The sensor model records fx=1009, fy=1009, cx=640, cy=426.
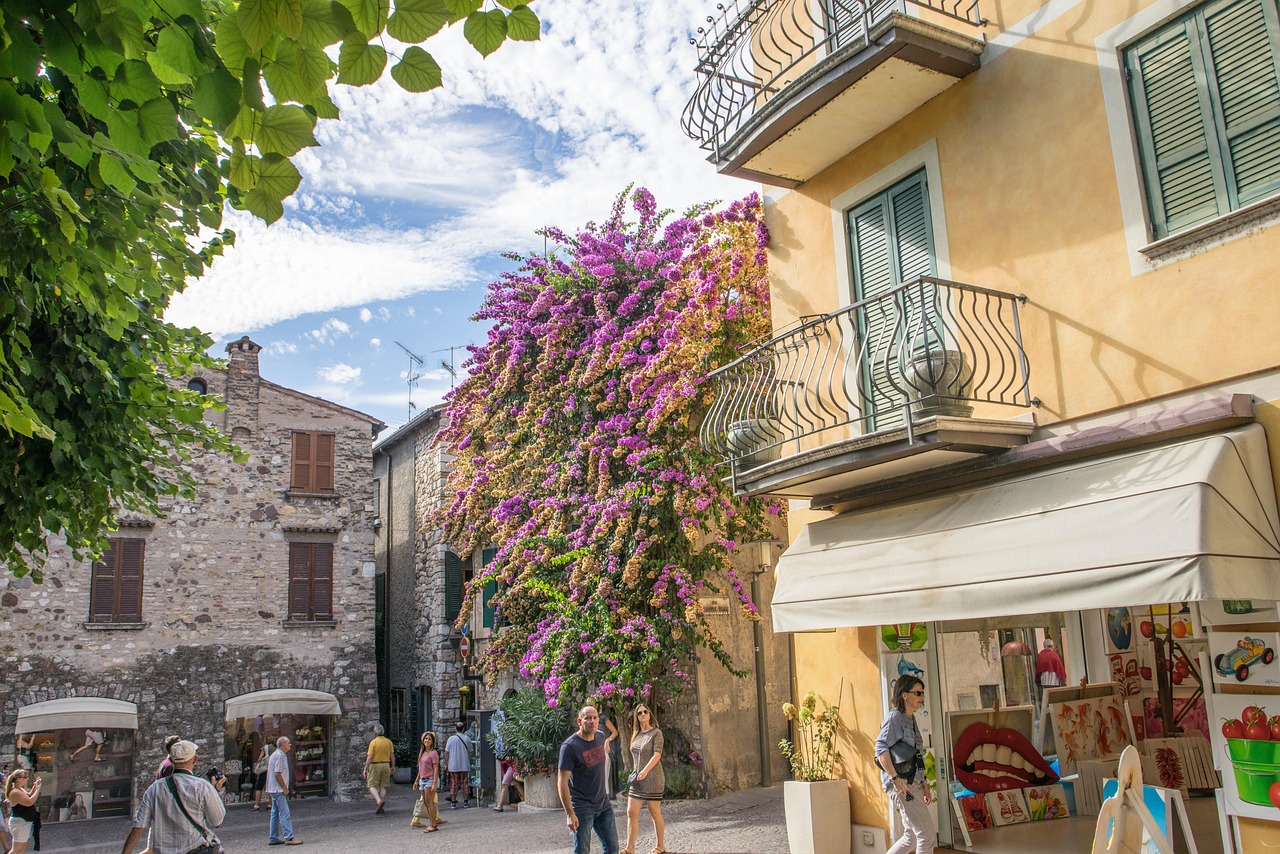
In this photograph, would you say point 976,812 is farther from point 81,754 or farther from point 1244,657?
point 81,754

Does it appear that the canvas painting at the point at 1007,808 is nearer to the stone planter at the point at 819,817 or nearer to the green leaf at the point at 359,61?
the stone planter at the point at 819,817

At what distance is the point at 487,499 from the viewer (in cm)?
1764

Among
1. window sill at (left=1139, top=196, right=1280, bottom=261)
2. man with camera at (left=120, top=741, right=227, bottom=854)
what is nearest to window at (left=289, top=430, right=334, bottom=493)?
man with camera at (left=120, top=741, right=227, bottom=854)

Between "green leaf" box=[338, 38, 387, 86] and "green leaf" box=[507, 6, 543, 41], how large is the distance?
0.47m

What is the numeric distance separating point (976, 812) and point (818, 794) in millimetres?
1394

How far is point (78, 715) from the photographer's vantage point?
1967 centimetres

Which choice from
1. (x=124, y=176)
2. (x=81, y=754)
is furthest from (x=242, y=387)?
(x=124, y=176)

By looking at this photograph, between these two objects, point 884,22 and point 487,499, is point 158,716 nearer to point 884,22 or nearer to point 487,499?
point 487,499

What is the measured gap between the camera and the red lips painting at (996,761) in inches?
357

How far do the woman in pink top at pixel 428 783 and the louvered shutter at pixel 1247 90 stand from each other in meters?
13.4

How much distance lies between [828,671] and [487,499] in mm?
9120

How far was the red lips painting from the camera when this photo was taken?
9.07m

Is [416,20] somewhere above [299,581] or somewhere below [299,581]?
above

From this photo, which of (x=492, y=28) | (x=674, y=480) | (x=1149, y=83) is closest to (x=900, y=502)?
(x=1149, y=83)
